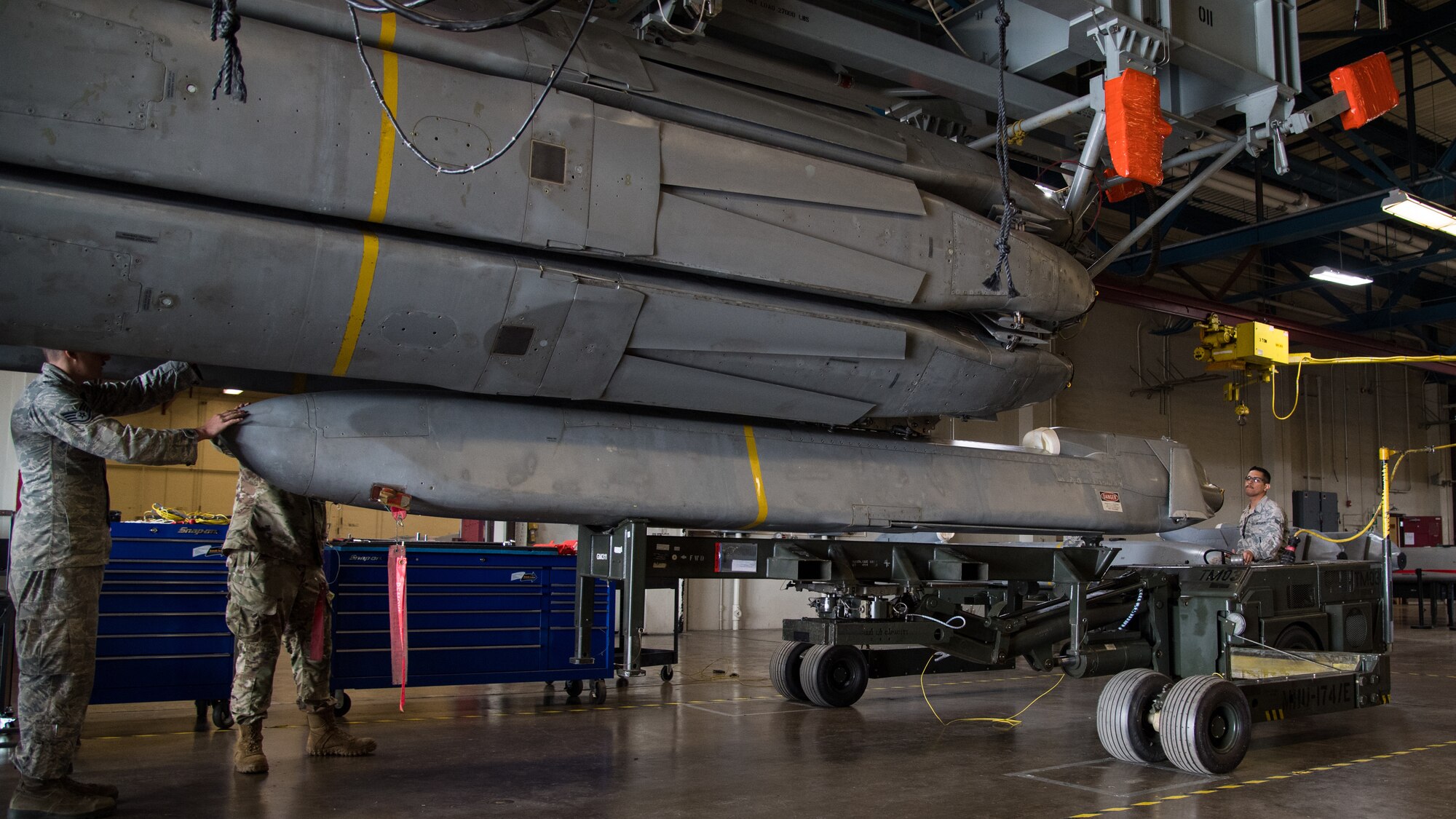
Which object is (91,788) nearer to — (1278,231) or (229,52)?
(229,52)

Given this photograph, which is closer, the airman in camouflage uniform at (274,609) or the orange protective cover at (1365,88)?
the airman in camouflage uniform at (274,609)

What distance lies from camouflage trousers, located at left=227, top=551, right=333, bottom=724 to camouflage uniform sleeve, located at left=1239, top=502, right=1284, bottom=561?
7.11m

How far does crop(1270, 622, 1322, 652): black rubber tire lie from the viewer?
7.32 meters

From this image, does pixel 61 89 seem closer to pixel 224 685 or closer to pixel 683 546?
pixel 683 546

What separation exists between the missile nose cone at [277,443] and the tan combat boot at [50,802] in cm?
159

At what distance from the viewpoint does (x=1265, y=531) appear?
8391 millimetres

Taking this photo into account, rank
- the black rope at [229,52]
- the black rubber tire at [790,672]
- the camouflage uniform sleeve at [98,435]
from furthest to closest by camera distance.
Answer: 1. the black rubber tire at [790,672]
2. the camouflage uniform sleeve at [98,435]
3. the black rope at [229,52]

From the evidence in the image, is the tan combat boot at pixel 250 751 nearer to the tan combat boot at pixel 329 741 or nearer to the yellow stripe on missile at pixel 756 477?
the tan combat boot at pixel 329 741

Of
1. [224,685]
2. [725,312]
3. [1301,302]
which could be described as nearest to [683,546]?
[725,312]

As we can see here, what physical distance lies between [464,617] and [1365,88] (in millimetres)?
7980

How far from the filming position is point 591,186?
16.4 ft

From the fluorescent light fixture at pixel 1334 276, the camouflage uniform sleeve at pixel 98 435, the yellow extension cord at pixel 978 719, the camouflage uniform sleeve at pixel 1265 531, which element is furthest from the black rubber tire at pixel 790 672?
the fluorescent light fixture at pixel 1334 276

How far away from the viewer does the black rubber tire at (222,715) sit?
23.0ft

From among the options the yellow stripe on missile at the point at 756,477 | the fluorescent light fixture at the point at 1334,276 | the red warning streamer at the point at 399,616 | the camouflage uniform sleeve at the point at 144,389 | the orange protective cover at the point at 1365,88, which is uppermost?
the fluorescent light fixture at the point at 1334,276
